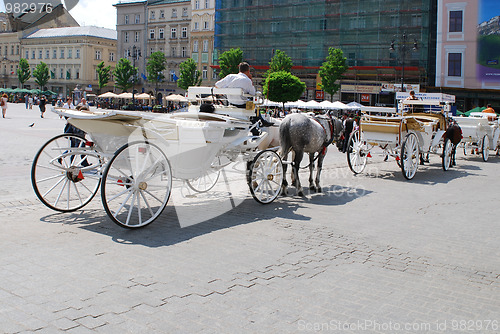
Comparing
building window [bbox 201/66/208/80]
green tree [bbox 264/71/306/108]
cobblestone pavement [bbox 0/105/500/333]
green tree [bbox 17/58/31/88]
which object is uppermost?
green tree [bbox 17/58/31/88]

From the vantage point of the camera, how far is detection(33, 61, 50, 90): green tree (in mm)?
90194

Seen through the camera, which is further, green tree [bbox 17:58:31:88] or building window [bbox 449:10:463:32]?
green tree [bbox 17:58:31:88]

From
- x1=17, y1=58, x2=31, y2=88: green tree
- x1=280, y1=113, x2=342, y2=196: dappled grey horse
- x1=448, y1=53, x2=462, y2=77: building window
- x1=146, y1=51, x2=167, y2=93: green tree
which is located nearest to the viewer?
x1=280, y1=113, x2=342, y2=196: dappled grey horse

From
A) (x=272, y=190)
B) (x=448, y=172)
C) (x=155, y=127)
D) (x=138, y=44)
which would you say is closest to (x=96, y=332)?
(x=155, y=127)

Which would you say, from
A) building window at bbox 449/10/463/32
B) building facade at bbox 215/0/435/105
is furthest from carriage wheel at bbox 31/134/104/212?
building window at bbox 449/10/463/32

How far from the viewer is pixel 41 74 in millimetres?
90500

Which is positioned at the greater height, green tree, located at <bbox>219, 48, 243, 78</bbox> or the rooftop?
the rooftop

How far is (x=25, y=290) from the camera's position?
4312mm

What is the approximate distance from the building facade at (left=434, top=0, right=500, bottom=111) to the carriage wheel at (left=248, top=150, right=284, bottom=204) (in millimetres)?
42730

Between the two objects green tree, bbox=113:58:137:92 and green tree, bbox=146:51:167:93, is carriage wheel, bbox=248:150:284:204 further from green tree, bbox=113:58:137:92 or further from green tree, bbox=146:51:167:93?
green tree, bbox=113:58:137:92

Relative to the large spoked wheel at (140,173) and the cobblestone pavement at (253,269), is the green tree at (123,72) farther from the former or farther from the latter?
the large spoked wheel at (140,173)

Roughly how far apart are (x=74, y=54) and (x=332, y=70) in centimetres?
5603

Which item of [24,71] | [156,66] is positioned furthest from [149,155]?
[24,71]

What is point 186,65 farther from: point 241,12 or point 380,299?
point 380,299
